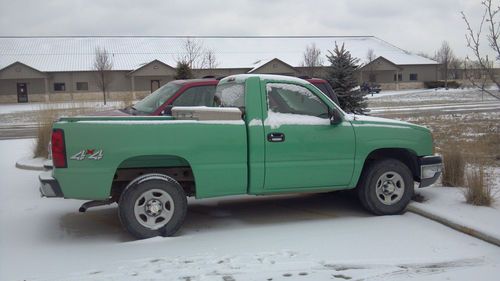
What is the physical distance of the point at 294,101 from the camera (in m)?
6.90

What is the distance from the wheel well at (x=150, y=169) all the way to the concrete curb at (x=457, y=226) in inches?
119

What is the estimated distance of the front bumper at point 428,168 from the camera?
Answer: 7.28 m

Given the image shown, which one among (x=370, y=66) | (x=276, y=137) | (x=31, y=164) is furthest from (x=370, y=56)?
(x=276, y=137)

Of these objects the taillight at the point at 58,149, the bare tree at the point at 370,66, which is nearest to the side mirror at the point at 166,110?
the taillight at the point at 58,149

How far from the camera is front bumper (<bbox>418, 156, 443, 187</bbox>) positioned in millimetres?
7279

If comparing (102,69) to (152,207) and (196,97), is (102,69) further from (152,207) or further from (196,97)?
(152,207)

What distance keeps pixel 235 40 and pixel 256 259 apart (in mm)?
63200

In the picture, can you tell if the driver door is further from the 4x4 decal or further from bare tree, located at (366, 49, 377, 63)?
bare tree, located at (366, 49, 377, 63)

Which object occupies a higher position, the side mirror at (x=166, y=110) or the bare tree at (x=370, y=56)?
Result: the bare tree at (x=370, y=56)

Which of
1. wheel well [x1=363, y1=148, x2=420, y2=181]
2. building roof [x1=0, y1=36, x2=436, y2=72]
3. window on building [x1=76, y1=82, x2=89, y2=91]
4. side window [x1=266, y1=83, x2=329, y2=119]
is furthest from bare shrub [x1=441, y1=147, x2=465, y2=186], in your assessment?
window on building [x1=76, y1=82, x2=89, y2=91]

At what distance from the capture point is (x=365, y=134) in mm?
6938

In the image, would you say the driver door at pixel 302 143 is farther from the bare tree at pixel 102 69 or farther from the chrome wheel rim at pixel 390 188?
the bare tree at pixel 102 69

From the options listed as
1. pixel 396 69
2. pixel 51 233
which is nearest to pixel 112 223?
pixel 51 233

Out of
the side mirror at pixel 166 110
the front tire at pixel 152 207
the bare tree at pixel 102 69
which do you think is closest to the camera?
the front tire at pixel 152 207
